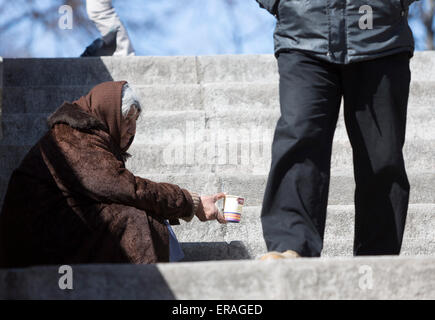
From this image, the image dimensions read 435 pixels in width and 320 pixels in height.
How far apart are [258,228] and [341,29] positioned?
159cm

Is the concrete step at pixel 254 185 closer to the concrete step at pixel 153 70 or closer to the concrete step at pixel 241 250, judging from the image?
the concrete step at pixel 241 250

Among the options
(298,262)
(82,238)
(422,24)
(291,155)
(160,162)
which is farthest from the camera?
(422,24)

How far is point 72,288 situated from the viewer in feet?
7.34

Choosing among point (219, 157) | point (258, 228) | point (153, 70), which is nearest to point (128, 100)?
point (258, 228)

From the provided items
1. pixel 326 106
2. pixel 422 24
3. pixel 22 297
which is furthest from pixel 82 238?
pixel 422 24

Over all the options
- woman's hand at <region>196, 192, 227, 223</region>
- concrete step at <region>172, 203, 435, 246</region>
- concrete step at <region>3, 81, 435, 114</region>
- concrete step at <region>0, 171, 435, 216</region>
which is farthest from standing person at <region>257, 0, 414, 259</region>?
concrete step at <region>3, 81, 435, 114</region>

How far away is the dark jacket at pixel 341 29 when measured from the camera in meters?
2.83

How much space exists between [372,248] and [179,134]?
2.48m

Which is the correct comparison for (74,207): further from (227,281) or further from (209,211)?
(227,281)

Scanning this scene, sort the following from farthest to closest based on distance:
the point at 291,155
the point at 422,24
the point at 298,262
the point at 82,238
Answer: the point at 422,24 < the point at 82,238 < the point at 291,155 < the point at 298,262

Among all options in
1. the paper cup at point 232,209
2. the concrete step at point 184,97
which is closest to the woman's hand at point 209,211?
the paper cup at point 232,209

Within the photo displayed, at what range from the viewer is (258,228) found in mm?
4160

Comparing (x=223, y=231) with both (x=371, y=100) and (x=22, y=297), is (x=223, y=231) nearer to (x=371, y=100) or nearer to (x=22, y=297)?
(x=371, y=100)

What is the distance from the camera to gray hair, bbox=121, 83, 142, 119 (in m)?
3.62
